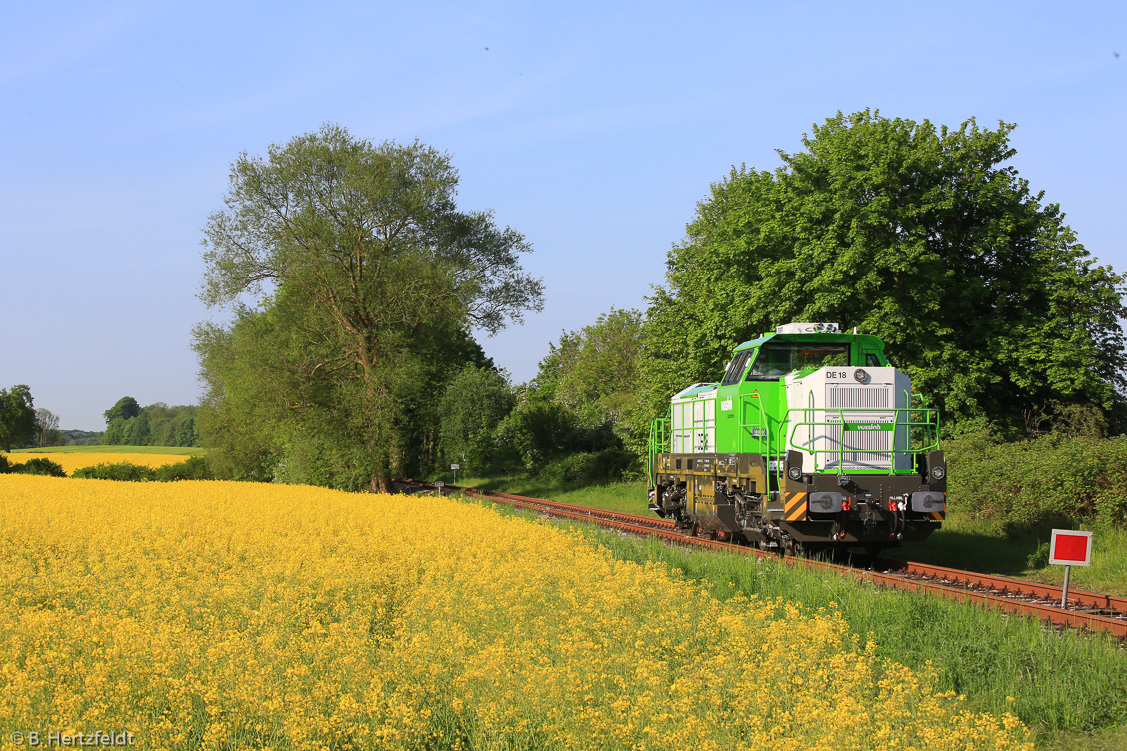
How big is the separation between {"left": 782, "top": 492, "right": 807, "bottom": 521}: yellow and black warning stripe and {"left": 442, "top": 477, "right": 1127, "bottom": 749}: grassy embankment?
804mm

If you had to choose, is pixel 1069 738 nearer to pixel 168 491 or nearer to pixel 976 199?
pixel 976 199

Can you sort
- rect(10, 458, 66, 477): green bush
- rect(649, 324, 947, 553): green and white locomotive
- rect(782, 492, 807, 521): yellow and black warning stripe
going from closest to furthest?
rect(782, 492, 807, 521): yellow and black warning stripe < rect(649, 324, 947, 553): green and white locomotive < rect(10, 458, 66, 477): green bush

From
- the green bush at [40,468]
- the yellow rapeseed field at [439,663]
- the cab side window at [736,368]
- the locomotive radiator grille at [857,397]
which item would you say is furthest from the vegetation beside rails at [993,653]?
the green bush at [40,468]

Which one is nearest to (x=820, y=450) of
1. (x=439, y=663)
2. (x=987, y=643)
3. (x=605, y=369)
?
(x=987, y=643)

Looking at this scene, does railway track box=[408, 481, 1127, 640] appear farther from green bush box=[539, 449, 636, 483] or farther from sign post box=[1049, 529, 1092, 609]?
green bush box=[539, 449, 636, 483]

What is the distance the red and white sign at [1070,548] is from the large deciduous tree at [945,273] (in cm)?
1299

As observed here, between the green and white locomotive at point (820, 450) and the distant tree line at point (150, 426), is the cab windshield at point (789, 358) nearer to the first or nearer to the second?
the green and white locomotive at point (820, 450)

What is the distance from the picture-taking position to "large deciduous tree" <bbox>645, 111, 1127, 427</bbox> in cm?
2188

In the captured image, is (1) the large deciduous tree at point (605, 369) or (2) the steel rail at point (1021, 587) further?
(1) the large deciduous tree at point (605, 369)

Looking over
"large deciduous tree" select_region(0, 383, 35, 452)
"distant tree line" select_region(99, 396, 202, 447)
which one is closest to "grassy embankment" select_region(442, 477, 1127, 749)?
"large deciduous tree" select_region(0, 383, 35, 452)

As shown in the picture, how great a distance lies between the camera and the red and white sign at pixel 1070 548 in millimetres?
9016

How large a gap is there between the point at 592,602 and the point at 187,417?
509 feet

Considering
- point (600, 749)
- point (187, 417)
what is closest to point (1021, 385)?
point (600, 749)

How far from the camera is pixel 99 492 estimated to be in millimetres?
21391
